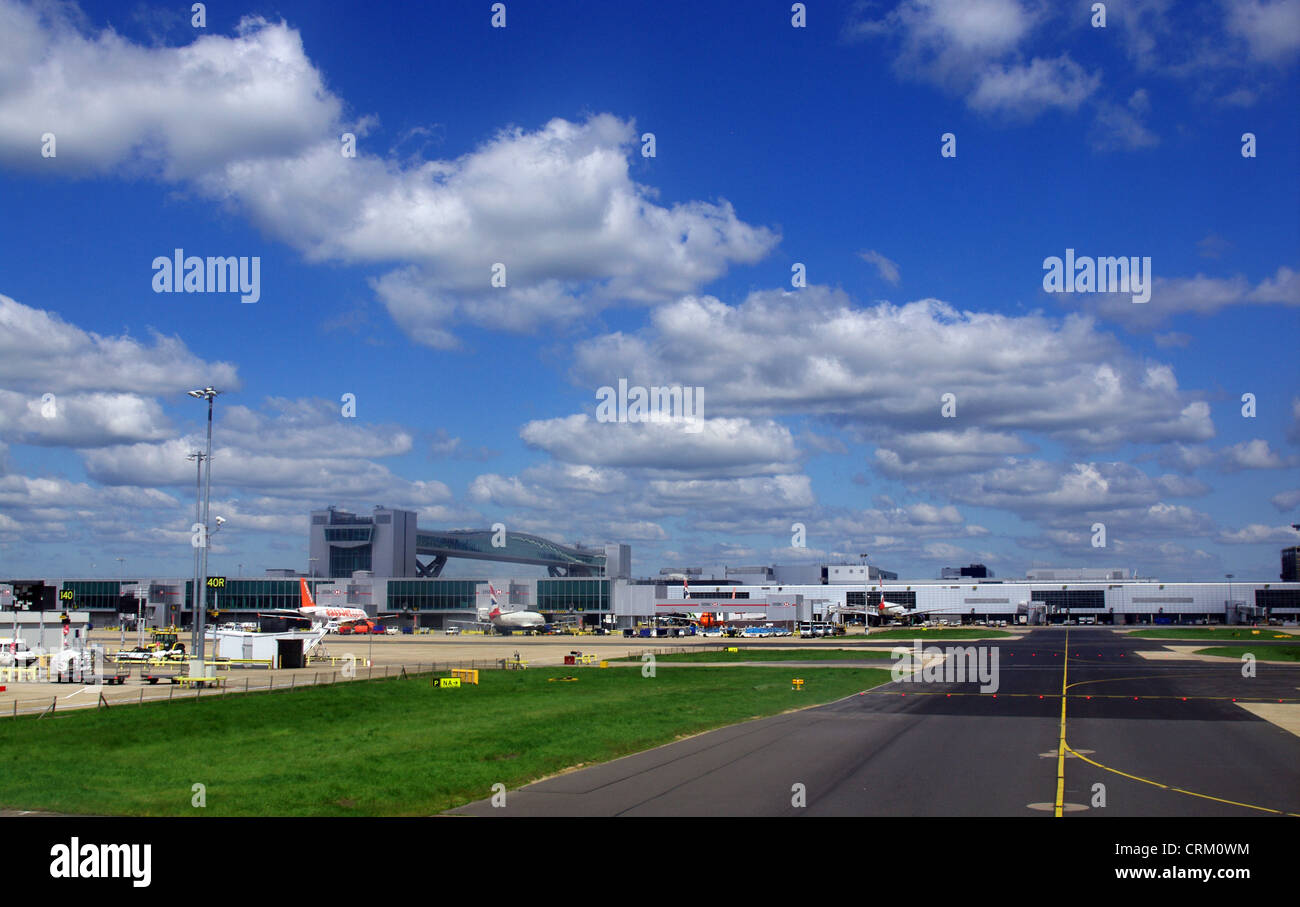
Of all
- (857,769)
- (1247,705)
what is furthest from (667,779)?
(1247,705)

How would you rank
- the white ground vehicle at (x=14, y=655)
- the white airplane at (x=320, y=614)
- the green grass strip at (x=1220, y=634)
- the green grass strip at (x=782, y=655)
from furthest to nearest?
the white airplane at (x=320, y=614), the green grass strip at (x=1220, y=634), the green grass strip at (x=782, y=655), the white ground vehicle at (x=14, y=655)

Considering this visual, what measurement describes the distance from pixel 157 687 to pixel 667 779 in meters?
41.4

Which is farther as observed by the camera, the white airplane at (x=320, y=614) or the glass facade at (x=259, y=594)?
the glass facade at (x=259, y=594)

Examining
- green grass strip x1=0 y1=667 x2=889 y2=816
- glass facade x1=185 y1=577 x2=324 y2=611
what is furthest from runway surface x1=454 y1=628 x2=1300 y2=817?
glass facade x1=185 y1=577 x2=324 y2=611

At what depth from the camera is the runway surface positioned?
20.7 meters

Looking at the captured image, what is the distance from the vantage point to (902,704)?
44531 mm

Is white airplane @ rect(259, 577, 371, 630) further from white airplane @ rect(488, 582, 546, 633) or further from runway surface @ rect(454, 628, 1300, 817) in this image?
runway surface @ rect(454, 628, 1300, 817)

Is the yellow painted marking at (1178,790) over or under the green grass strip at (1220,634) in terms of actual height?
over

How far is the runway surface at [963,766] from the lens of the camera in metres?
20.7

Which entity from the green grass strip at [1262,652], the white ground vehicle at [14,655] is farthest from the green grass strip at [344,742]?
the green grass strip at [1262,652]

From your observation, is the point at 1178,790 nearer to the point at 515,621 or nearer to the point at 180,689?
the point at 180,689
